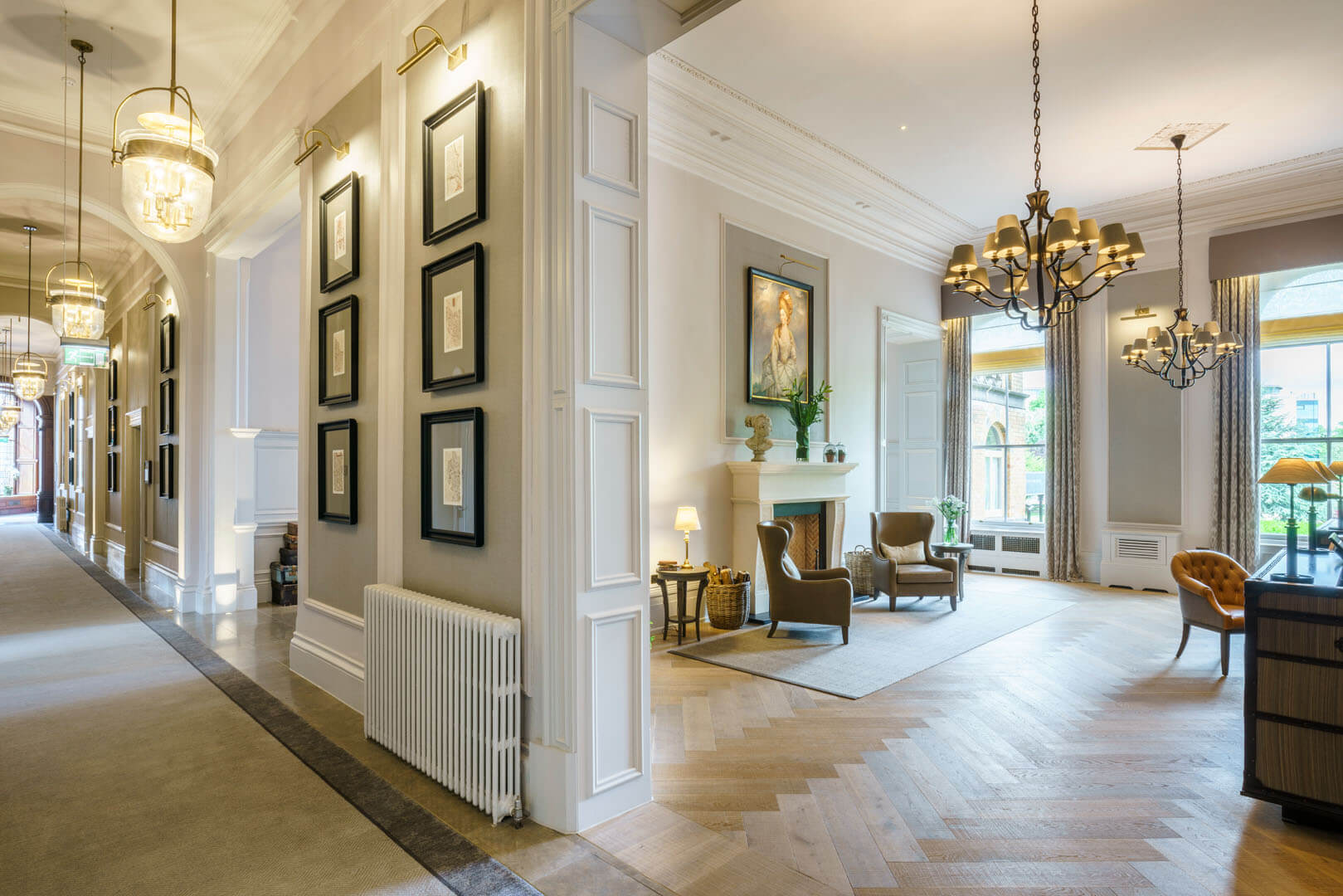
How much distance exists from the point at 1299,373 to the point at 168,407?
11794 millimetres

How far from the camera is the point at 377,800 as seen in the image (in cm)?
291

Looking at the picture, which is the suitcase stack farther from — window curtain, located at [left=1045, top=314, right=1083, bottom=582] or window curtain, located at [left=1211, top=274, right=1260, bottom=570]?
window curtain, located at [left=1211, top=274, right=1260, bottom=570]

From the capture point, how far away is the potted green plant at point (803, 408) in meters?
7.20

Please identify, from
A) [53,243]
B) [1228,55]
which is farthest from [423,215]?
[53,243]

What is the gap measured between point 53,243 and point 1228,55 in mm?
11816

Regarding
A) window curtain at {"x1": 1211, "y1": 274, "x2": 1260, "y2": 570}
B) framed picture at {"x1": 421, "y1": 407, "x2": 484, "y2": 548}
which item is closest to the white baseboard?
framed picture at {"x1": 421, "y1": 407, "x2": 484, "y2": 548}

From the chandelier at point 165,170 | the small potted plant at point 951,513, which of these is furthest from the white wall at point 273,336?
the small potted plant at point 951,513

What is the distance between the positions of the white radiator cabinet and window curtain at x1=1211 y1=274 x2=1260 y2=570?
1.48ft

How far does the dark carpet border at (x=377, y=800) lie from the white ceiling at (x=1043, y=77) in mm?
4750

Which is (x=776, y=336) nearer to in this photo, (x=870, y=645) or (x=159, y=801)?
(x=870, y=645)

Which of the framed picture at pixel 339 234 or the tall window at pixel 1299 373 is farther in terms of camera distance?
the tall window at pixel 1299 373

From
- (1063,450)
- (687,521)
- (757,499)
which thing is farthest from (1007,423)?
(687,521)

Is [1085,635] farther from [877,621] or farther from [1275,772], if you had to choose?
[1275,772]

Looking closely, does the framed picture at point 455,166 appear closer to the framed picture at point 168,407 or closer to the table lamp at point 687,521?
the table lamp at point 687,521
